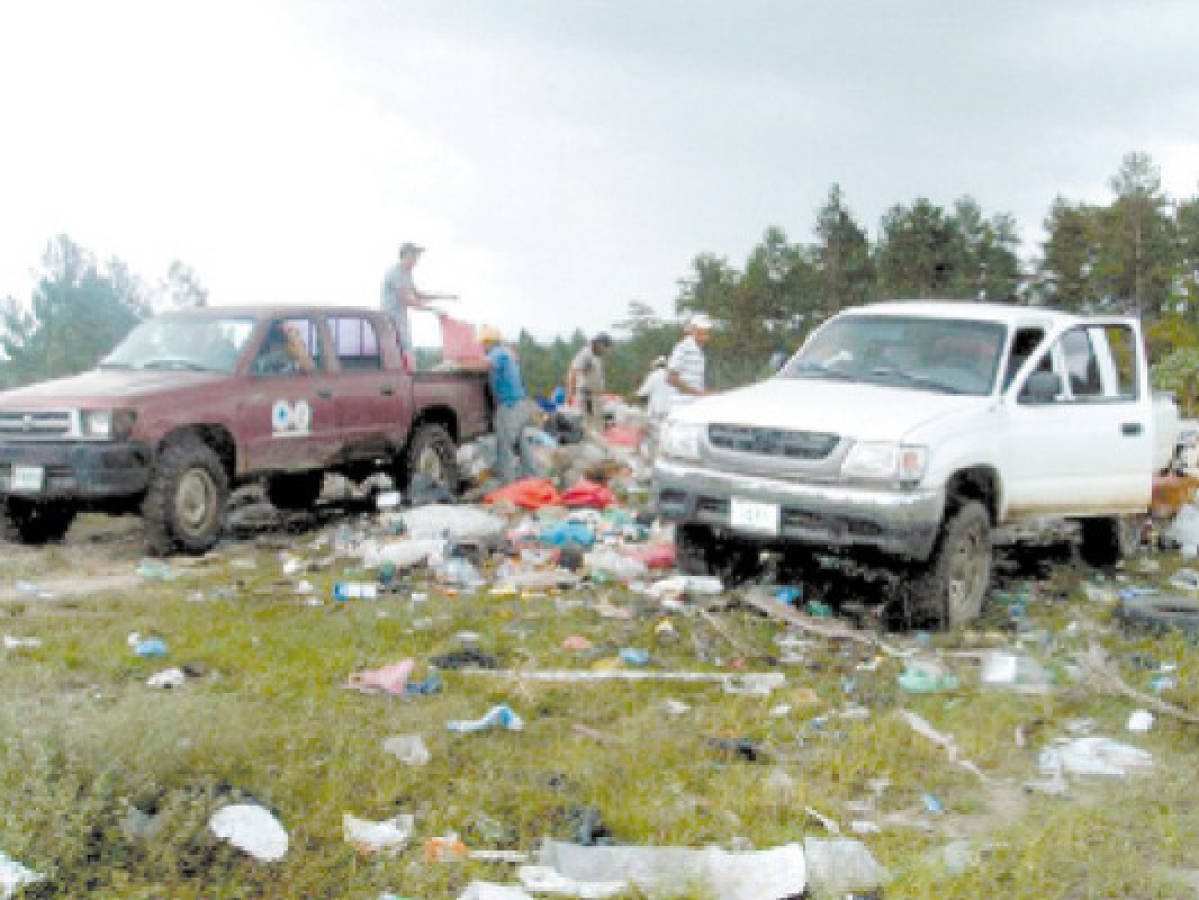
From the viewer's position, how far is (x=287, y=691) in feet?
19.0

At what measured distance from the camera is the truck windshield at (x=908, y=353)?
801cm

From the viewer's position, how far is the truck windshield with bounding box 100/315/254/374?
10805mm

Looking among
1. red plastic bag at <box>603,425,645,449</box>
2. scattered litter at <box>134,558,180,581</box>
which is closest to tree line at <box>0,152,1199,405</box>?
red plastic bag at <box>603,425,645,449</box>

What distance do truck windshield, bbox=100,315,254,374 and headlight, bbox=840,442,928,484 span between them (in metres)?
5.79

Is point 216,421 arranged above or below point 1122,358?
below

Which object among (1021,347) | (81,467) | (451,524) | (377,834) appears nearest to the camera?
(377,834)

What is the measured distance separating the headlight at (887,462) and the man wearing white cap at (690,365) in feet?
17.5

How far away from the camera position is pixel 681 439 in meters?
7.83

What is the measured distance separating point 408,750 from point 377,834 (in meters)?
0.78

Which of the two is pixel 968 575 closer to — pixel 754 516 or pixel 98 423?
pixel 754 516

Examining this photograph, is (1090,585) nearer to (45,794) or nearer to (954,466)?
(954,466)

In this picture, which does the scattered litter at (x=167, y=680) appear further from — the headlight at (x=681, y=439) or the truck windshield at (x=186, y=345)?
the truck windshield at (x=186, y=345)

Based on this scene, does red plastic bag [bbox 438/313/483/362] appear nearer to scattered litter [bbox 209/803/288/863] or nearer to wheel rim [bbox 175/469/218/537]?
wheel rim [bbox 175/469/218/537]

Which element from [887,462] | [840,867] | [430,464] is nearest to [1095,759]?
[840,867]
